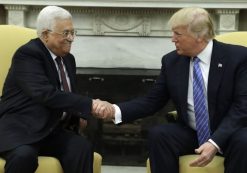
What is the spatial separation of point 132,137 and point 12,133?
70.4 inches

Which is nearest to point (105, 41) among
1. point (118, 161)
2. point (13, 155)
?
point (118, 161)

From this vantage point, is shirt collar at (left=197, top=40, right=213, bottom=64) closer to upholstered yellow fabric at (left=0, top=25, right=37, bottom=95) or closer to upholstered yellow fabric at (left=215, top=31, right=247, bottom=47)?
upholstered yellow fabric at (left=215, top=31, right=247, bottom=47)

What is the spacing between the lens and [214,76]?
7.68 feet

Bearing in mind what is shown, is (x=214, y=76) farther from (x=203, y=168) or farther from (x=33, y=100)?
(x=33, y=100)

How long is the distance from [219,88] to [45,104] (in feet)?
2.60

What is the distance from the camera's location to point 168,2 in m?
3.98

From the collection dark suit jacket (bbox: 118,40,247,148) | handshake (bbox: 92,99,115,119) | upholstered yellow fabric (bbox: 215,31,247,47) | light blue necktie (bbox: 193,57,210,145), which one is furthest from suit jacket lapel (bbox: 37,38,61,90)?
upholstered yellow fabric (bbox: 215,31,247,47)

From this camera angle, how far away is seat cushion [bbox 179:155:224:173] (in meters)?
2.20

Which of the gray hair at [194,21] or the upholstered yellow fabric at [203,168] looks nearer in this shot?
the upholstered yellow fabric at [203,168]

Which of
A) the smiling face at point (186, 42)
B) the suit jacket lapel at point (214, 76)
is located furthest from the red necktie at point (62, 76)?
the suit jacket lapel at point (214, 76)

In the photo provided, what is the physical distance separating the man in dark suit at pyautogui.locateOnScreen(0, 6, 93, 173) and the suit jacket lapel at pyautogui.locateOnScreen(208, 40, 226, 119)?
0.55 metres

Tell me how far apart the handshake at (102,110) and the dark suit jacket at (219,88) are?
0.06 m

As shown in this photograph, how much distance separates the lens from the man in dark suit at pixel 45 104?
7.51 ft

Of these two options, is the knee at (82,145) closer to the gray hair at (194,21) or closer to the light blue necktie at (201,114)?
the light blue necktie at (201,114)
